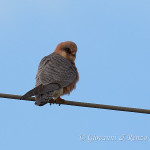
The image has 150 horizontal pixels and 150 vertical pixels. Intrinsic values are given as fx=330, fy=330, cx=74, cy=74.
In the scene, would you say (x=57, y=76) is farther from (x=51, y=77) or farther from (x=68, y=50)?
(x=68, y=50)

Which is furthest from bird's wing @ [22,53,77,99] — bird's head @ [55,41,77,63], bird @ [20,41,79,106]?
bird's head @ [55,41,77,63]

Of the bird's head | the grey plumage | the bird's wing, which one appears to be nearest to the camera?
the grey plumage

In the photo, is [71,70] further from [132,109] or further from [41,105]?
[132,109]

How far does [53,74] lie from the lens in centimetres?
605

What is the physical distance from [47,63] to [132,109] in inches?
→ 106

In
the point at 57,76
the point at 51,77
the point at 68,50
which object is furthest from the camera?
the point at 68,50

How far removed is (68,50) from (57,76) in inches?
65.1

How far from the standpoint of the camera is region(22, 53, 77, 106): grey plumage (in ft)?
17.6

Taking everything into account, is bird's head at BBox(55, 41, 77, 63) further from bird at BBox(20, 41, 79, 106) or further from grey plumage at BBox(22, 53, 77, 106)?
grey plumage at BBox(22, 53, 77, 106)

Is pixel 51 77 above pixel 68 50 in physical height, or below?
below

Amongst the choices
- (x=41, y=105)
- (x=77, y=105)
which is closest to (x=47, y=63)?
(x=41, y=105)

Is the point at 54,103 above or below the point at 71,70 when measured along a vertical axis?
below

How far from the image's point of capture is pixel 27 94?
16.4 ft

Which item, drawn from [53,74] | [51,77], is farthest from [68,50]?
[51,77]
